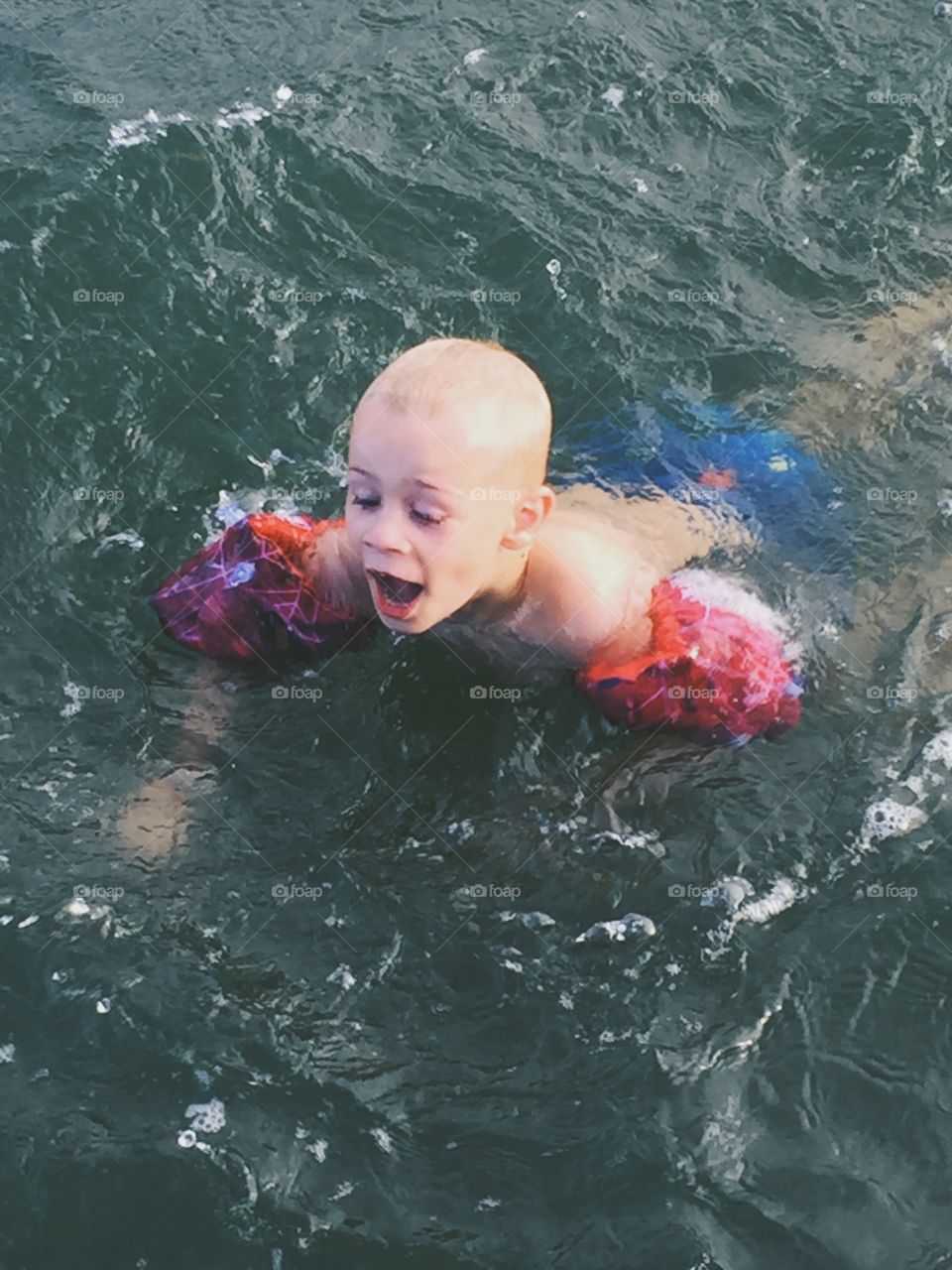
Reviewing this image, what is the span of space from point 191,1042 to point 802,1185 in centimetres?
195

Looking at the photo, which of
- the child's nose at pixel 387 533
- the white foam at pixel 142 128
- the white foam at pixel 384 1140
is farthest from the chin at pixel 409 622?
the white foam at pixel 142 128

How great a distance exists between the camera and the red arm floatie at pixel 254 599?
593cm

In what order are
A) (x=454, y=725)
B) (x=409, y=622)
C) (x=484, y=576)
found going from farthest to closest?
1. (x=454, y=725)
2. (x=484, y=576)
3. (x=409, y=622)

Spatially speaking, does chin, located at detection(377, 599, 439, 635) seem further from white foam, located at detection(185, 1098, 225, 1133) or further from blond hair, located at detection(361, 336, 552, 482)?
white foam, located at detection(185, 1098, 225, 1133)

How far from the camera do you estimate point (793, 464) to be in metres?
6.83

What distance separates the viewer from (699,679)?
5750mm

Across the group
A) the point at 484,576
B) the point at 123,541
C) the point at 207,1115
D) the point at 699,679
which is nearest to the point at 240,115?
the point at 123,541

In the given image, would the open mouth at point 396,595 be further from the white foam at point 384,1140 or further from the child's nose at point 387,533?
the white foam at point 384,1140

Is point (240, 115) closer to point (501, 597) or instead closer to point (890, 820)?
point (501, 597)

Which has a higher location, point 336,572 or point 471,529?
point 471,529

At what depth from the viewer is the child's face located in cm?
497

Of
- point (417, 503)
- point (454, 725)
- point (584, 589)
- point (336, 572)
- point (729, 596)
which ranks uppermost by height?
point (417, 503)

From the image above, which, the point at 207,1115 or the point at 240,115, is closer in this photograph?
the point at 207,1115

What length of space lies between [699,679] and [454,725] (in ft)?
3.37
